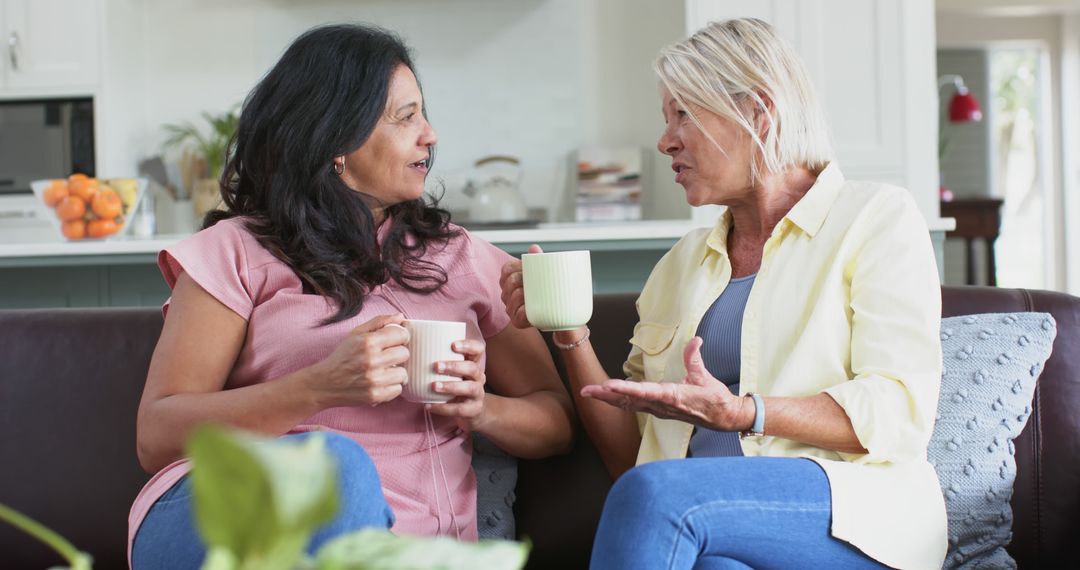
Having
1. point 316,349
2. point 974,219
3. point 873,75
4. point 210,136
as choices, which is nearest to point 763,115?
point 316,349

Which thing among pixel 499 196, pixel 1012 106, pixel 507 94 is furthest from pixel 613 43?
pixel 1012 106

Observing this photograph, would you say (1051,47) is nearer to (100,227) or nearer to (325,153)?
(100,227)

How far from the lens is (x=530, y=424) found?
1607 millimetres

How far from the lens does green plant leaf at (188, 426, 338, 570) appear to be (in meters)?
0.33

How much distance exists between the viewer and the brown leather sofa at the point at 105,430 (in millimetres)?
1713

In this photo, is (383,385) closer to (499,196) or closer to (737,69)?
(737,69)

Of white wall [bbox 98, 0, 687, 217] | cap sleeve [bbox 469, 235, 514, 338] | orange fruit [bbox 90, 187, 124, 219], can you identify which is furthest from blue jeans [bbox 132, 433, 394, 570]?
white wall [bbox 98, 0, 687, 217]

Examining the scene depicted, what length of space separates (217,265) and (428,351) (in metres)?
0.40

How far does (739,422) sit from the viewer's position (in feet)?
4.44

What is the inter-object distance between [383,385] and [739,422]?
1.44ft

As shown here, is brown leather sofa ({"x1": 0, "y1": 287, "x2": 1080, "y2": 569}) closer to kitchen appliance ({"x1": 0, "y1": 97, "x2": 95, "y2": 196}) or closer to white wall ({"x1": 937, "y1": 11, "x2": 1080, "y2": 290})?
kitchen appliance ({"x1": 0, "y1": 97, "x2": 95, "y2": 196})

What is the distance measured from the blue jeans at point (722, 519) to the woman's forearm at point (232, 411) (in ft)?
1.39

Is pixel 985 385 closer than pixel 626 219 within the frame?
Yes

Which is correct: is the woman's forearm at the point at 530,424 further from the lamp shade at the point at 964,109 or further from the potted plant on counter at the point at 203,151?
the lamp shade at the point at 964,109
